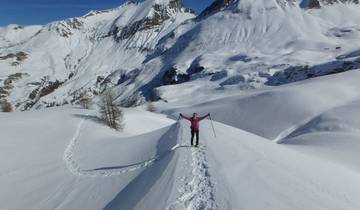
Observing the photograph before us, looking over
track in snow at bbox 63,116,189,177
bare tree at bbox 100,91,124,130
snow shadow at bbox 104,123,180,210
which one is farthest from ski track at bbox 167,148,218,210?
bare tree at bbox 100,91,124,130

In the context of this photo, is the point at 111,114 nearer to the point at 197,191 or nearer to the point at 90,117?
the point at 90,117

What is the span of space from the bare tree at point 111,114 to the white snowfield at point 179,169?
147 inches

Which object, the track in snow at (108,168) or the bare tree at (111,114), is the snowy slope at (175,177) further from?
the bare tree at (111,114)

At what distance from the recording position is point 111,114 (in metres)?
69.5

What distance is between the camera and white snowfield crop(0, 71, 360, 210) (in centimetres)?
1722

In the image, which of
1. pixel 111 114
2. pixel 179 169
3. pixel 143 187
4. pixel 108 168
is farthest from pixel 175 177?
pixel 111 114

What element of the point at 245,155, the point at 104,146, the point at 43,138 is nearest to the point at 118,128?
the point at 43,138

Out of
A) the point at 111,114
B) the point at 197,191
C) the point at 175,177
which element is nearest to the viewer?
the point at 197,191

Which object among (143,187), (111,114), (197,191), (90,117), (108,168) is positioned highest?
(197,191)

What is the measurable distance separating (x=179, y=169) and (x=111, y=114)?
4955cm

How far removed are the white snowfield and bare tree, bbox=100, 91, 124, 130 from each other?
373cm

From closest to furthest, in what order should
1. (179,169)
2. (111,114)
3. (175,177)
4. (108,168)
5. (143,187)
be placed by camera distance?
(175,177)
(143,187)
(179,169)
(108,168)
(111,114)

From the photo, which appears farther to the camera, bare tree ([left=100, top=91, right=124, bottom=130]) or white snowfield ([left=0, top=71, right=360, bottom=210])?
bare tree ([left=100, top=91, right=124, bottom=130])

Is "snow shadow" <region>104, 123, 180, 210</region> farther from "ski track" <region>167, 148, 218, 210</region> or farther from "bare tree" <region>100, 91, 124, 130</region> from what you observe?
"bare tree" <region>100, 91, 124, 130</region>
